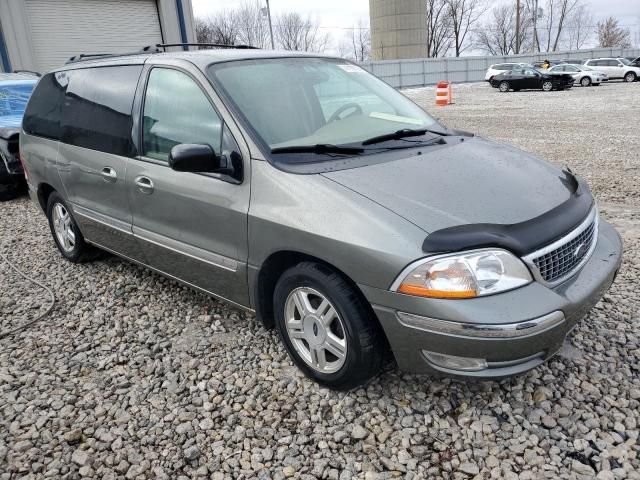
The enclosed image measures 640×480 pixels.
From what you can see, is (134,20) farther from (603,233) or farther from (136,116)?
(603,233)

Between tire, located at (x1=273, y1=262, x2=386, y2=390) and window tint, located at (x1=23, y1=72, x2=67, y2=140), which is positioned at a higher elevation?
window tint, located at (x1=23, y1=72, x2=67, y2=140)

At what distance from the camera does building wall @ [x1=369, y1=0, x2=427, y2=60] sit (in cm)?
5216

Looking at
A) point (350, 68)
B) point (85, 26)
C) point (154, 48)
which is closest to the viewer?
point (350, 68)

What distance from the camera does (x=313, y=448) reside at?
2434mm

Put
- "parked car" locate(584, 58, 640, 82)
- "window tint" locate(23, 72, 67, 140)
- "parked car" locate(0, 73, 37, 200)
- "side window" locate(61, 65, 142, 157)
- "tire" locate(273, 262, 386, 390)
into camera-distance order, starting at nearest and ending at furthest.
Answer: "tire" locate(273, 262, 386, 390) → "side window" locate(61, 65, 142, 157) → "window tint" locate(23, 72, 67, 140) → "parked car" locate(0, 73, 37, 200) → "parked car" locate(584, 58, 640, 82)

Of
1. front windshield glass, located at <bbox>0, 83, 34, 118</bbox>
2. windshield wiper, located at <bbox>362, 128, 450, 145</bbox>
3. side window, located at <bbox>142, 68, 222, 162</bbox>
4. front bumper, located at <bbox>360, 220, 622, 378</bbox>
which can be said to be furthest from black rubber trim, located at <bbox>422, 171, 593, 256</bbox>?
front windshield glass, located at <bbox>0, 83, 34, 118</bbox>

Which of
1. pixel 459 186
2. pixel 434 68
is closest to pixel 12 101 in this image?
pixel 459 186

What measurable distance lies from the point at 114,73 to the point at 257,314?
211 centimetres

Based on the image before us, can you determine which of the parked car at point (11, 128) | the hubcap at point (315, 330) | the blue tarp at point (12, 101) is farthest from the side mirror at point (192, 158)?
the blue tarp at point (12, 101)

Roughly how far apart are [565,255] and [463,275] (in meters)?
0.60

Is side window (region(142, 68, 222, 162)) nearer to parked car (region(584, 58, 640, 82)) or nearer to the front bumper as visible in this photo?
the front bumper

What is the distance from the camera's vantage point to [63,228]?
4.82 m

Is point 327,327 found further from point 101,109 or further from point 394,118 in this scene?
point 101,109

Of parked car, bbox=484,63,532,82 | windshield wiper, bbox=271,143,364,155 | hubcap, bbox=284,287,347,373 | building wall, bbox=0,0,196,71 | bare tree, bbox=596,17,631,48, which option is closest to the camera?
hubcap, bbox=284,287,347,373
